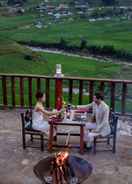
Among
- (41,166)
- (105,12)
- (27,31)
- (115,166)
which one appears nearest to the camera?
(41,166)

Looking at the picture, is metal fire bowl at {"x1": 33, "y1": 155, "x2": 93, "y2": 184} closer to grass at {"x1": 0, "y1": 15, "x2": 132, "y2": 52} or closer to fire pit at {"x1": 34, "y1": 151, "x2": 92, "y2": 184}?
fire pit at {"x1": 34, "y1": 151, "x2": 92, "y2": 184}

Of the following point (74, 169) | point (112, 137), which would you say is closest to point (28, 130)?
point (112, 137)

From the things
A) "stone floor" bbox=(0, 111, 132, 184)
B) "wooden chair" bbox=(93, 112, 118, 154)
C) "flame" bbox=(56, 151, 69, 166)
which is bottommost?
"stone floor" bbox=(0, 111, 132, 184)

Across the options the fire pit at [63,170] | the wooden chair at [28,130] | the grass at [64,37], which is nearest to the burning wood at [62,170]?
the fire pit at [63,170]

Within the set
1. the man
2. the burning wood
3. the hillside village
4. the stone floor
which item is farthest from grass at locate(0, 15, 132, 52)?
the burning wood

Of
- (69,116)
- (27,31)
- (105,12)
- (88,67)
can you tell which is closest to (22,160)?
(69,116)

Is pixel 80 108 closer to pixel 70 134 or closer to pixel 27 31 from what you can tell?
pixel 70 134

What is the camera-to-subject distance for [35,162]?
6758 millimetres

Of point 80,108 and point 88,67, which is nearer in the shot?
point 80,108

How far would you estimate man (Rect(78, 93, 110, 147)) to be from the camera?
6867mm

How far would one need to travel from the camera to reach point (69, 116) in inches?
279

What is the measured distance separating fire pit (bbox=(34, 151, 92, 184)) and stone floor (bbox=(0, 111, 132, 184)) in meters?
1.03

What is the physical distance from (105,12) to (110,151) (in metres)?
46.0

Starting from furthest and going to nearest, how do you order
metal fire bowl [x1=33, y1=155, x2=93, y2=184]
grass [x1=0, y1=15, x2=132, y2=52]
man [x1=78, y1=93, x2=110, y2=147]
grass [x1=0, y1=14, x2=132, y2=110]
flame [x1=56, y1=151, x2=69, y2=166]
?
grass [x1=0, y1=15, x2=132, y2=52], grass [x1=0, y1=14, x2=132, y2=110], man [x1=78, y1=93, x2=110, y2=147], metal fire bowl [x1=33, y1=155, x2=93, y2=184], flame [x1=56, y1=151, x2=69, y2=166]
